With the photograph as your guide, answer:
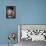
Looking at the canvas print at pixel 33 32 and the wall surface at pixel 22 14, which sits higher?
the wall surface at pixel 22 14

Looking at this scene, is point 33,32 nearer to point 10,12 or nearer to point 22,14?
point 22,14

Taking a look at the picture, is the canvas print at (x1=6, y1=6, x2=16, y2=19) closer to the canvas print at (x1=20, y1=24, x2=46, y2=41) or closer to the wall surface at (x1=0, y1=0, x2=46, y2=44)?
the wall surface at (x1=0, y1=0, x2=46, y2=44)

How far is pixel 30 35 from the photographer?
3.50 meters

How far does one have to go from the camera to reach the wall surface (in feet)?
11.8

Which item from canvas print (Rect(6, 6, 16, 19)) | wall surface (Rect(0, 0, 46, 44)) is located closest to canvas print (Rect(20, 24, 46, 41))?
wall surface (Rect(0, 0, 46, 44))

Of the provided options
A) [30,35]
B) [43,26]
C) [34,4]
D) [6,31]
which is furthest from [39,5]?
[6,31]

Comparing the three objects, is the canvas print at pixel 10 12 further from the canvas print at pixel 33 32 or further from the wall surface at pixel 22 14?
the canvas print at pixel 33 32

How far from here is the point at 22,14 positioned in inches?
143

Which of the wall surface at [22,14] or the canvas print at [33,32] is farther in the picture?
the wall surface at [22,14]

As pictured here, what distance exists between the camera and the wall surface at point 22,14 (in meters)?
3.60

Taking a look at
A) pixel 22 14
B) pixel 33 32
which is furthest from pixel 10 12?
pixel 33 32

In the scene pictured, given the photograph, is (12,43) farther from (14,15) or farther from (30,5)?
(30,5)

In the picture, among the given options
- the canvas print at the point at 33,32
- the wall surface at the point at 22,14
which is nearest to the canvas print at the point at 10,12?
the wall surface at the point at 22,14

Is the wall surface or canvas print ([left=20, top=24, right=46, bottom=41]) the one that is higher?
the wall surface
